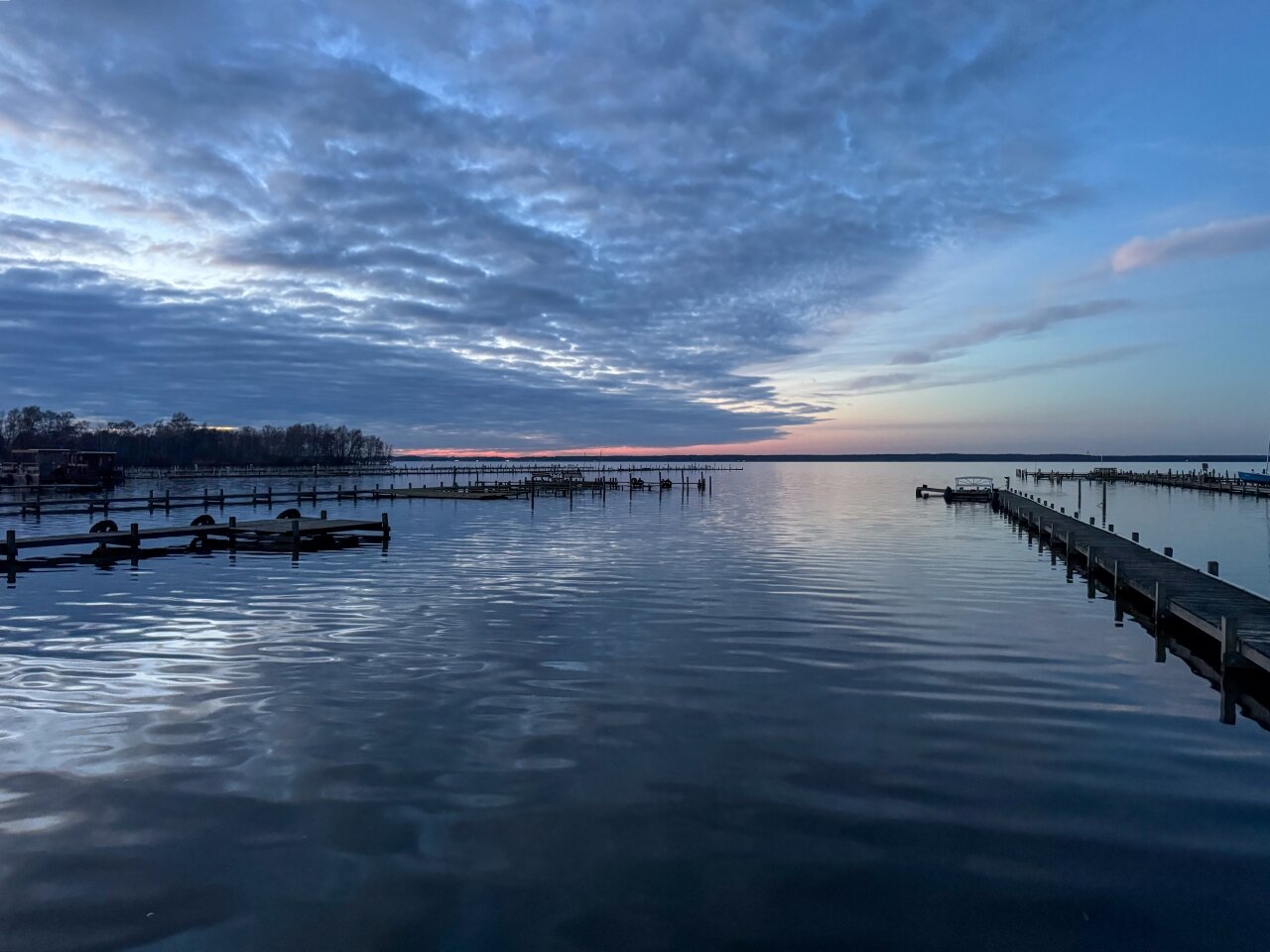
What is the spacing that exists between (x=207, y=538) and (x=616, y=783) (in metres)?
36.5

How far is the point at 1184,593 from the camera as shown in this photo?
72.5 feet

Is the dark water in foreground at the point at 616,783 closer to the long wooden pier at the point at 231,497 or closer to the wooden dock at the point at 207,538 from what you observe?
the wooden dock at the point at 207,538

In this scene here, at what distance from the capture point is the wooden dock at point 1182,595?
1566cm

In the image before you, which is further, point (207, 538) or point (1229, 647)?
point (207, 538)

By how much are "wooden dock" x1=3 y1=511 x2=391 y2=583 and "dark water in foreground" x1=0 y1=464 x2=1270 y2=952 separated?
14298 millimetres

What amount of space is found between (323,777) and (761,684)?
7.82 m

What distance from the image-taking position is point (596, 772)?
412 inches

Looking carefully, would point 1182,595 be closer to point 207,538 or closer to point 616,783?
point 616,783

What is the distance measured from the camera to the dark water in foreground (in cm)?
725

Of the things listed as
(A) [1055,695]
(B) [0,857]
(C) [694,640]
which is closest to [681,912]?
(B) [0,857]

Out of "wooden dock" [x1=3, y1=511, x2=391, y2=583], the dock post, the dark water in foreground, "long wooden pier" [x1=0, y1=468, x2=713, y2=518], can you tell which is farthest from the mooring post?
"long wooden pier" [x1=0, y1=468, x2=713, y2=518]

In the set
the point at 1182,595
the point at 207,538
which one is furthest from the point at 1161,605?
the point at 207,538

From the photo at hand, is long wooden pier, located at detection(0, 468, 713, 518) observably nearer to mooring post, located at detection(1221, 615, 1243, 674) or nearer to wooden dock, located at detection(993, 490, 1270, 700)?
wooden dock, located at detection(993, 490, 1270, 700)

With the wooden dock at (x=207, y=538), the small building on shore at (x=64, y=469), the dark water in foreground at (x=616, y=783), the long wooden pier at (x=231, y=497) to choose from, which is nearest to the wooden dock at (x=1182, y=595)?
the dark water in foreground at (x=616, y=783)
